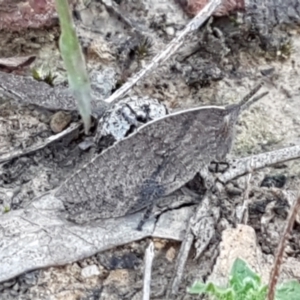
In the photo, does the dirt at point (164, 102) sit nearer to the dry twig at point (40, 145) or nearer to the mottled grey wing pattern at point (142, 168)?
the dry twig at point (40, 145)

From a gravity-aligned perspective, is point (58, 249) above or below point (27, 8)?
below

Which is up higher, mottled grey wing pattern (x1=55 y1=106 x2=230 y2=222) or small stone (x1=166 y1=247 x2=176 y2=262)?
mottled grey wing pattern (x1=55 y1=106 x2=230 y2=222)

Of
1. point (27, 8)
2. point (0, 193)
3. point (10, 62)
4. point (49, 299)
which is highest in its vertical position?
point (27, 8)

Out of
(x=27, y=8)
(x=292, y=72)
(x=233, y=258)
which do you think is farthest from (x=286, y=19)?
(x=233, y=258)

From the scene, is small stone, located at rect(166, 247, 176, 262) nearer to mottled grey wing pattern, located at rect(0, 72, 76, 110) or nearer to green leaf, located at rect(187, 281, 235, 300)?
green leaf, located at rect(187, 281, 235, 300)

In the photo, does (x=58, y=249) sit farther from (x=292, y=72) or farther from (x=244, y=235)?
(x=292, y=72)

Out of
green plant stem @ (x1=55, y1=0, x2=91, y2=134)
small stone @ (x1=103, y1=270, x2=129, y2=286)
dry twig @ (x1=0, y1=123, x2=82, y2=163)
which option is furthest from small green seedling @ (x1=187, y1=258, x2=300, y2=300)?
dry twig @ (x1=0, y1=123, x2=82, y2=163)

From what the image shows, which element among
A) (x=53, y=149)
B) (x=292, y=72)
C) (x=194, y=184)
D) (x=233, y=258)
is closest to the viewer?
(x=233, y=258)
